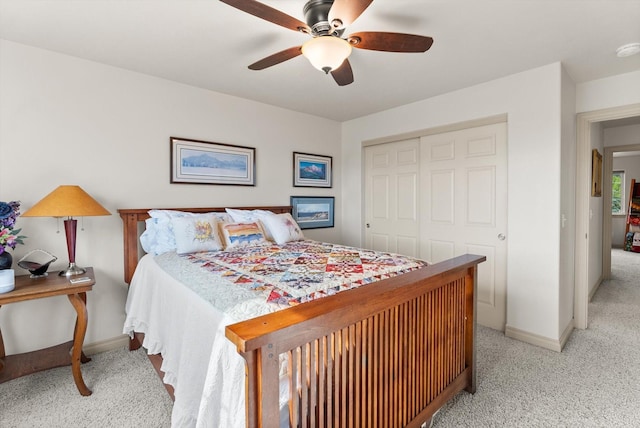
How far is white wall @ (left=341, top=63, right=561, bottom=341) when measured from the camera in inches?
102

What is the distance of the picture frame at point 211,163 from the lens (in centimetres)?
298

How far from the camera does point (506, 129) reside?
2.92 metres

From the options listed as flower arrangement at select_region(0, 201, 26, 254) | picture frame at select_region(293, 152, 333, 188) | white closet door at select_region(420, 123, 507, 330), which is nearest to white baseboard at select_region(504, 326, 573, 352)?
white closet door at select_region(420, 123, 507, 330)

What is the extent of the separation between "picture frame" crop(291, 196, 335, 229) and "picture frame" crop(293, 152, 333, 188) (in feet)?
0.62

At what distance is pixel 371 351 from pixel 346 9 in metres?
1.56

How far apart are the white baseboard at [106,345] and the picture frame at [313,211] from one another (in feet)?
6.96

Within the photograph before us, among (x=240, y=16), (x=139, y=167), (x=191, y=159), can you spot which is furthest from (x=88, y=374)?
(x=240, y=16)

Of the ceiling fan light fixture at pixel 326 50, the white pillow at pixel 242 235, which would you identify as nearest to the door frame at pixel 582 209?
the ceiling fan light fixture at pixel 326 50

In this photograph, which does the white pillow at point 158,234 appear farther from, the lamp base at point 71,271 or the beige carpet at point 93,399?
the beige carpet at point 93,399

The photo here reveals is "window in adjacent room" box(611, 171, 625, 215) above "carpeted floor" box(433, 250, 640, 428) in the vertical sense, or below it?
above

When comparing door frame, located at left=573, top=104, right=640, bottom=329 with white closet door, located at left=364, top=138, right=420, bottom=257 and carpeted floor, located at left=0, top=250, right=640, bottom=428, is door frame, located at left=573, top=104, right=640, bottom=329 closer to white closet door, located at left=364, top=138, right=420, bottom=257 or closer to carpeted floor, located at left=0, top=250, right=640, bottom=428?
carpeted floor, located at left=0, top=250, right=640, bottom=428

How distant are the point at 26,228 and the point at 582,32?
415 cm

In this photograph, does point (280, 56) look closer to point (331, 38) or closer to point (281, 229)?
point (331, 38)

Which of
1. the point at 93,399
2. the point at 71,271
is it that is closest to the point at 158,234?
the point at 71,271
